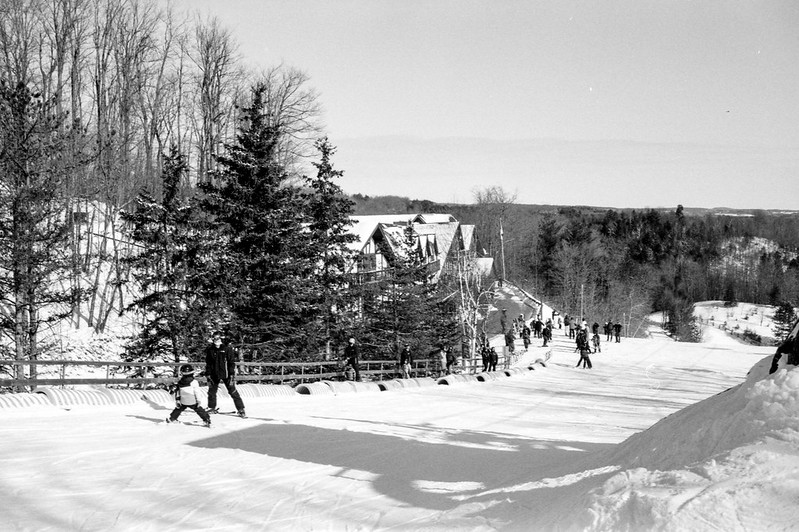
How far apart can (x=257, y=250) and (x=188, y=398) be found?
52.4 feet

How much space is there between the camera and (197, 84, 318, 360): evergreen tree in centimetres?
2808

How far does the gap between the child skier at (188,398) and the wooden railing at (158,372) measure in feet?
9.66

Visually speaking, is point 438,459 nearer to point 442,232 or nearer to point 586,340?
point 586,340

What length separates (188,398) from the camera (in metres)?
13.3

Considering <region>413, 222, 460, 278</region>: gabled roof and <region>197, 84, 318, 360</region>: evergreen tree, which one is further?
<region>413, 222, 460, 278</region>: gabled roof

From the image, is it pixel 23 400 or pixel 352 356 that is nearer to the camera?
pixel 23 400

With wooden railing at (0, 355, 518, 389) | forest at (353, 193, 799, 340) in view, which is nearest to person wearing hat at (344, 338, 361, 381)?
wooden railing at (0, 355, 518, 389)

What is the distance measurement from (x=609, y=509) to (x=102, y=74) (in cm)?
4088

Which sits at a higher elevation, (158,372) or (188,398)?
(188,398)

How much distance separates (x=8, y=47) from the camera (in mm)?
34000

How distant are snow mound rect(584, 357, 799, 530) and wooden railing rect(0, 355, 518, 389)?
12.5 meters

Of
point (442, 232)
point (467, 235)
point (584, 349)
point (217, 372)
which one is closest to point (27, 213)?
point (217, 372)

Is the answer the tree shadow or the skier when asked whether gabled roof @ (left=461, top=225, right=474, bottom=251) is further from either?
the tree shadow

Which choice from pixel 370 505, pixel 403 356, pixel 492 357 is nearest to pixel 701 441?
pixel 370 505
